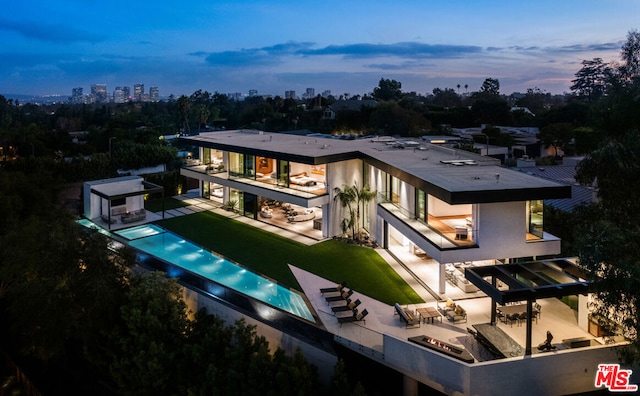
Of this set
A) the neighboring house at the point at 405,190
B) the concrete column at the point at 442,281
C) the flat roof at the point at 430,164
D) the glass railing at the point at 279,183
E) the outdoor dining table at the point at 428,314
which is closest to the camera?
the outdoor dining table at the point at 428,314

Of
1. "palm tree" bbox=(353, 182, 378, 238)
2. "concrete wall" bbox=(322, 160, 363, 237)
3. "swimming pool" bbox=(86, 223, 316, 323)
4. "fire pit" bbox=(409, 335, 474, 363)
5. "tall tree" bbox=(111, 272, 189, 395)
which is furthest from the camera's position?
"concrete wall" bbox=(322, 160, 363, 237)

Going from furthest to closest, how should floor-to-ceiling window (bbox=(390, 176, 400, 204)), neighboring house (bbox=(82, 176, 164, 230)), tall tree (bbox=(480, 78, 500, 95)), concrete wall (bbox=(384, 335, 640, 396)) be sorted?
tall tree (bbox=(480, 78, 500, 95))
neighboring house (bbox=(82, 176, 164, 230))
floor-to-ceiling window (bbox=(390, 176, 400, 204))
concrete wall (bbox=(384, 335, 640, 396))

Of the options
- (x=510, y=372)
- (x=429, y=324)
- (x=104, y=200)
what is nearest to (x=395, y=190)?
(x=429, y=324)

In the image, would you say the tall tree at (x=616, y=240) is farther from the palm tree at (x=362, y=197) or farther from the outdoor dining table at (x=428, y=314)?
the palm tree at (x=362, y=197)

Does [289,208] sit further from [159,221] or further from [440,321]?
[440,321]

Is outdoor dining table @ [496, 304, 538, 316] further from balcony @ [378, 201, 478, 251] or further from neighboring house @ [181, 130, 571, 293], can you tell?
balcony @ [378, 201, 478, 251]

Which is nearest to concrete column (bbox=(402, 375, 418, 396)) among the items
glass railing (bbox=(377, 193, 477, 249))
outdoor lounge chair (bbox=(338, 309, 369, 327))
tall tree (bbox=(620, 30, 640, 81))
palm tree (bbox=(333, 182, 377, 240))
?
outdoor lounge chair (bbox=(338, 309, 369, 327))

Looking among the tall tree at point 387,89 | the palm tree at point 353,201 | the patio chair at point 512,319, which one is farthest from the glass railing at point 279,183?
the tall tree at point 387,89

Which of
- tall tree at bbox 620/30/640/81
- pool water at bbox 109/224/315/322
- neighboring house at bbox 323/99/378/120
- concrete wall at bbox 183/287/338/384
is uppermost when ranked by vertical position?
neighboring house at bbox 323/99/378/120
